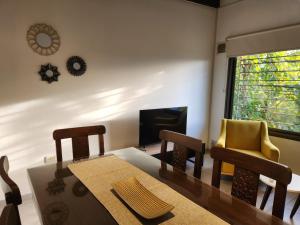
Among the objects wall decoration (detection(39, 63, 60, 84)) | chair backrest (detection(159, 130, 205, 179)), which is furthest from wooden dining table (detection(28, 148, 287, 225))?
wall decoration (detection(39, 63, 60, 84))

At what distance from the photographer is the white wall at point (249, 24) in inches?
122

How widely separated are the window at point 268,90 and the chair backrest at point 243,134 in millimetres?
382

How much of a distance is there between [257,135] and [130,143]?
1.82 m

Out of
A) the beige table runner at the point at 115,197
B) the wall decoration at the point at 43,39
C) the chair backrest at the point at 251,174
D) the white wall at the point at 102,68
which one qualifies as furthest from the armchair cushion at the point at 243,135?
the wall decoration at the point at 43,39

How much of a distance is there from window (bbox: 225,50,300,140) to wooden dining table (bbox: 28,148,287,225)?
2.51 meters

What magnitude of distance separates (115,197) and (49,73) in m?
1.89

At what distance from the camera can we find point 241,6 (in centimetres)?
357

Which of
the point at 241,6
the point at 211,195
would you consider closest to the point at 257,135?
the point at 241,6

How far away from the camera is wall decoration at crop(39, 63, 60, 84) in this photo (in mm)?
2494

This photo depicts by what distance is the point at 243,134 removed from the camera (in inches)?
127

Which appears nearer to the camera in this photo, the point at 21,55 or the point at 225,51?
the point at 21,55

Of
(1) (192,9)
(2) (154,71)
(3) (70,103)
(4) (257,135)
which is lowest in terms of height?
(4) (257,135)

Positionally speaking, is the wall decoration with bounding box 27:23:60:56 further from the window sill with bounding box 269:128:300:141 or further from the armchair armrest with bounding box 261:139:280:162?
the window sill with bounding box 269:128:300:141

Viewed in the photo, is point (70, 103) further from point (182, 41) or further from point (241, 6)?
point (241, 6)
